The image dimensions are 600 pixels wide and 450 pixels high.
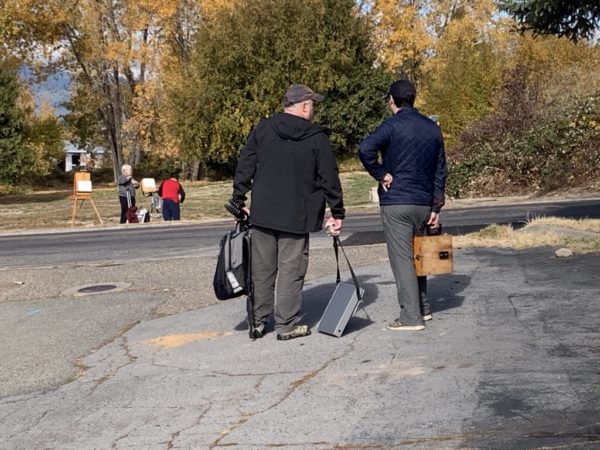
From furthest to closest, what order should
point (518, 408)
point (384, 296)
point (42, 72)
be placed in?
1. point (42, 72)
2. point (384, 296)
3. point (518, 408)

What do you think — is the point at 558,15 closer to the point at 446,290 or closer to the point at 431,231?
the point at 446,290

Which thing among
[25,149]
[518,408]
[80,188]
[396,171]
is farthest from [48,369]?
[25,149]

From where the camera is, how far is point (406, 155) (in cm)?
722

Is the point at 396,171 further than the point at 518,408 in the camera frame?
Yes

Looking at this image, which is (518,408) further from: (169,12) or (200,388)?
(169,12)

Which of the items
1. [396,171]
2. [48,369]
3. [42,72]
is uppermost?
[42,72]

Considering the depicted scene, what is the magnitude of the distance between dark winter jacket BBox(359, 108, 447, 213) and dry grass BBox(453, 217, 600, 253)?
4.37 meters

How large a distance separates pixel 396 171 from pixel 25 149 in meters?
41.5

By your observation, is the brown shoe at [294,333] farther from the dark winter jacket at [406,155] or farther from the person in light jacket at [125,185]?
the person in light jacket at [125,185]

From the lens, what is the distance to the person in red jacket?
2495cm

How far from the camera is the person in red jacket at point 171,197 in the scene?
25.0 m

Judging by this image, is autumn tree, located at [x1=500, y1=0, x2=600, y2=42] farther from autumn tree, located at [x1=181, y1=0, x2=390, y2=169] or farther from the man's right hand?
autumn tree, located at [x1=181, y1=0, x2=390, y2=169]

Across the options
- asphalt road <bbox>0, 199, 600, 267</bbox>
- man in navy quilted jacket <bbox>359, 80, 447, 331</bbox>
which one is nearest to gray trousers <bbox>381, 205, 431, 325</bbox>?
man in navy quilted jacket <bbox>359, 80, 447, 331</bbox>

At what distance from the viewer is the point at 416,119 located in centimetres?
727
